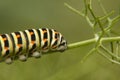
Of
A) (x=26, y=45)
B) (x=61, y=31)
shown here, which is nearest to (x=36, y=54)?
(x=26, y=45)

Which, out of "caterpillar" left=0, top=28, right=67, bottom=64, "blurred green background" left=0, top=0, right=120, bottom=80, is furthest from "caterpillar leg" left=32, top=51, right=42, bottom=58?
"blurred green background" left=0, top=0, right=120, bottom=80

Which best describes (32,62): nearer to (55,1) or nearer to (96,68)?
(96,68)

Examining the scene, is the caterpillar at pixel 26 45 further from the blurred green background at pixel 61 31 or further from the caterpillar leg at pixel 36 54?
the blurred green background at pixel 61 31

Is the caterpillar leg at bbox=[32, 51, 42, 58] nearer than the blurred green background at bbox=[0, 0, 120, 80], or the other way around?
the caterpillar leg at bbox=[32, 51, 42, 58]

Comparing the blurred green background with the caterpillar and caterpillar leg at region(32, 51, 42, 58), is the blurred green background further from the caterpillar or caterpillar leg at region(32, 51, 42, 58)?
caterpillar leg at region(32, 51, 42, 58)

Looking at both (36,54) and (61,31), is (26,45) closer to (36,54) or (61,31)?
(36,54)

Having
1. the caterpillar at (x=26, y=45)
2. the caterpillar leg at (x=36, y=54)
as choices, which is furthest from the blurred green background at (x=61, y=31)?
the caterpillar leg at (x=36, y=54)
